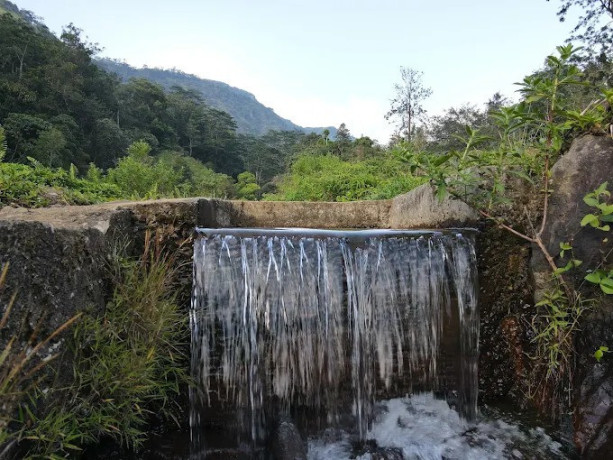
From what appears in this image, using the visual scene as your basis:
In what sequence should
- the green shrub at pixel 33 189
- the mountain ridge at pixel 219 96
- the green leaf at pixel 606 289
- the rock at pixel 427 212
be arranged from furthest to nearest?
the mountain ridge at pixel 219 96 → the rock at pixel 427 212 → the green shrub at pixel 33 189 → the green leaf at pixel 606 289

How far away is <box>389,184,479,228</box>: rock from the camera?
3.87 metres

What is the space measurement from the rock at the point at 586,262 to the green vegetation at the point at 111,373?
291 cm

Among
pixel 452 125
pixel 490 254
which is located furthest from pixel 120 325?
pixel 452 125

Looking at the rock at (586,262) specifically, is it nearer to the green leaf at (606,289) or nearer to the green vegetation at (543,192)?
the green vegetation at (543,192)

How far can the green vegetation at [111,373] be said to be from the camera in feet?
5.59

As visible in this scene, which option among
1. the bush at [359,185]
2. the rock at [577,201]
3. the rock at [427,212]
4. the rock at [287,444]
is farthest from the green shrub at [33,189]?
the bush at [359,185]

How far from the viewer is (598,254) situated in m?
3.04

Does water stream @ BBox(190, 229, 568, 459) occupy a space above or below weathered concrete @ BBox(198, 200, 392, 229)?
below

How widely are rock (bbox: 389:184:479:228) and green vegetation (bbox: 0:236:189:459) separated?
2.75 m

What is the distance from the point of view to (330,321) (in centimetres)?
307

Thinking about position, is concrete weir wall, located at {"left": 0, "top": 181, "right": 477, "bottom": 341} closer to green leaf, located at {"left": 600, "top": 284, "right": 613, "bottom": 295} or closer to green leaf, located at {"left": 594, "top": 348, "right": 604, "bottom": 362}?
green leaf, located at {"left": 600, "top": 284, "right": 613, "bottom": 295}

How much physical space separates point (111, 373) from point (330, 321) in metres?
1.55

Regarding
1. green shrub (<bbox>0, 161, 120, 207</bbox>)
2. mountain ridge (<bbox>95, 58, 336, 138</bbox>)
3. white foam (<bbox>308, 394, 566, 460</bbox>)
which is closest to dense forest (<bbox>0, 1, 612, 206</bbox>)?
green shrub (<bbox>0, 161, 120, 207</bbox>)

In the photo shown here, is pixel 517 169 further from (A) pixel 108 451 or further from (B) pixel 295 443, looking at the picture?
(A) pixel 108 451
